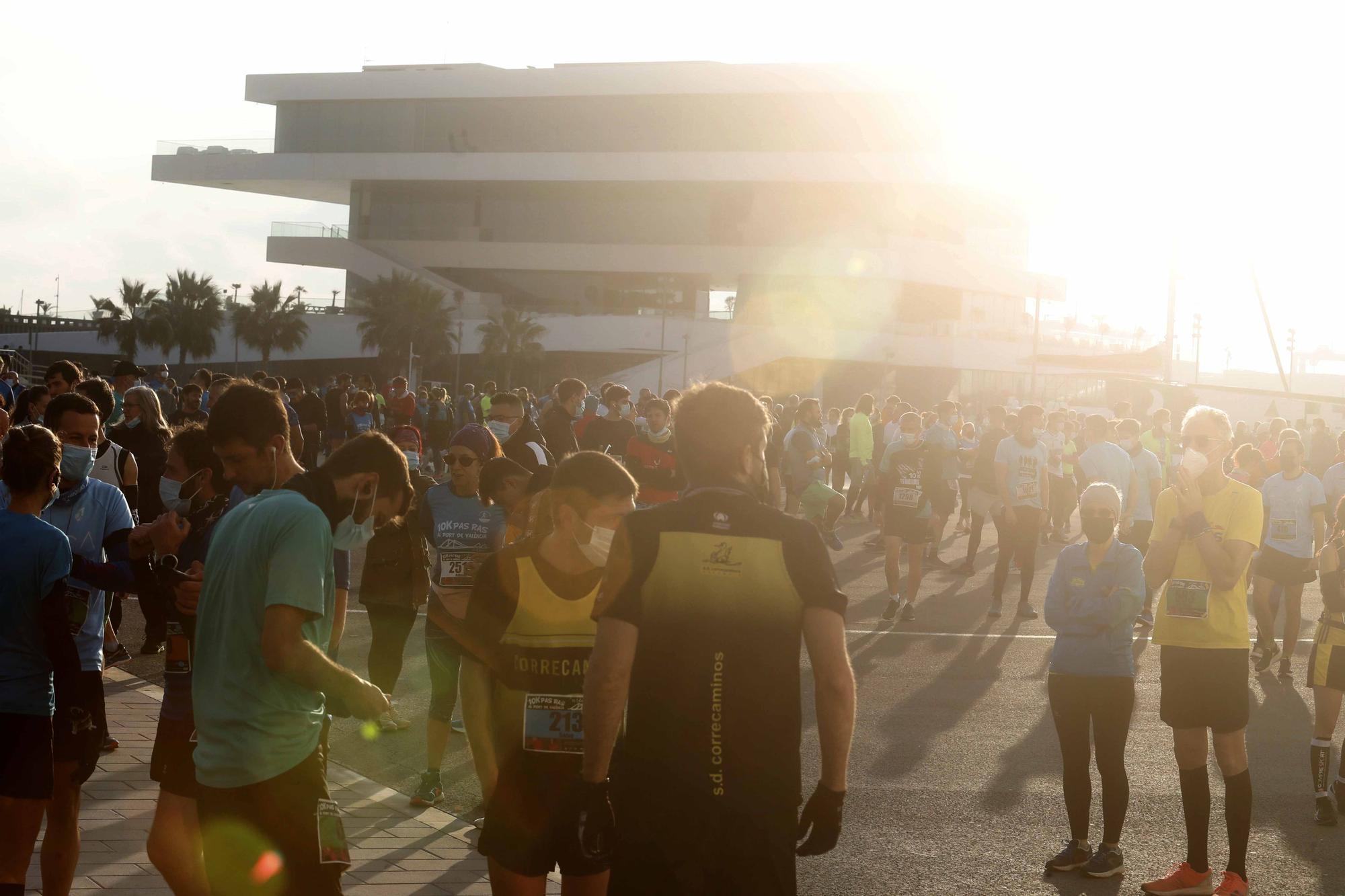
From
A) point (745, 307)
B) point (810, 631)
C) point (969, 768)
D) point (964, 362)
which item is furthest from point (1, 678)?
→ point (964, 362)

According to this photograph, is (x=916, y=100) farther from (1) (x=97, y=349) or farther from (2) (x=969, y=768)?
(2) (x=969, y=768)

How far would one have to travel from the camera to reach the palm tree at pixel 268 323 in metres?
69.1

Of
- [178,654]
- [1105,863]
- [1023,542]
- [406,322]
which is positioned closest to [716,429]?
[178,654]

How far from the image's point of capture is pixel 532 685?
13.3ft

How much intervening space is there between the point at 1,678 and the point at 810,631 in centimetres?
260

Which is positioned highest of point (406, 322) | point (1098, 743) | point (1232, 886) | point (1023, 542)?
point (406, 322)

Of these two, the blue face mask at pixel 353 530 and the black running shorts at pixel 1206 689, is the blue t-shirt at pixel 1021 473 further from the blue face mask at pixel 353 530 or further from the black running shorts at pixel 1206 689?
the blue face mask at pixel 353 530

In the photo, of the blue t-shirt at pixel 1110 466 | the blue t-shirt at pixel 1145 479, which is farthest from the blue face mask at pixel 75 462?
the blue t-shirt at pixel 1145 479

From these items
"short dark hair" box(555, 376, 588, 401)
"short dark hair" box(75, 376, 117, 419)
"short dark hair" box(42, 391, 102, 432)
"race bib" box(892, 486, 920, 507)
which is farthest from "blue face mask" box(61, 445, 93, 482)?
"race bib" box(892, 486, 920, 507)

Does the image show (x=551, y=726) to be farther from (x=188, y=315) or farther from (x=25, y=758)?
(x=188, y=315)

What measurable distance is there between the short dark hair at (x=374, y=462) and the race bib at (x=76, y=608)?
1.25 meters

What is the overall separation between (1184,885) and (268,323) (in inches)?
2673

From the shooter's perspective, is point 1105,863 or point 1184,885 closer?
point 1184,885

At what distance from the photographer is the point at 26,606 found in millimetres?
4254
